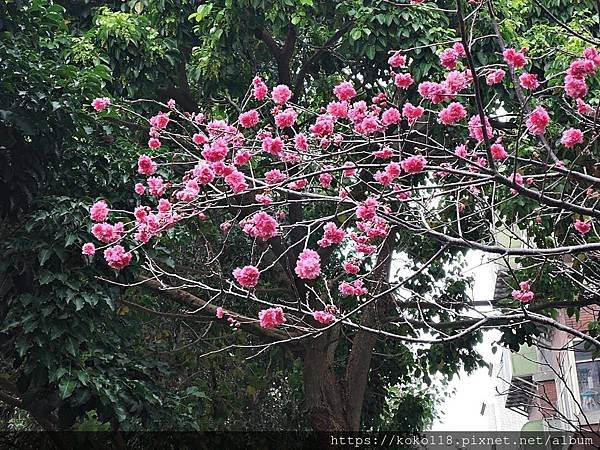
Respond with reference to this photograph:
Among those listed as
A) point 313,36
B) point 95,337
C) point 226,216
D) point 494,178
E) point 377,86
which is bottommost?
point 95,337

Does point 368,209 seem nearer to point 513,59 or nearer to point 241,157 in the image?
point 241,157

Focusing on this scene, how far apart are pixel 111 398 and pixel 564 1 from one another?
397 centimetres

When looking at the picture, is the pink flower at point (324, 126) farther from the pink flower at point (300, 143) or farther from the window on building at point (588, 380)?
the window on building at point (588, 380)

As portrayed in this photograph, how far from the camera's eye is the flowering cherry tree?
2.63 m

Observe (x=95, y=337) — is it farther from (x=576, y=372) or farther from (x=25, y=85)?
(x=576, y=372)

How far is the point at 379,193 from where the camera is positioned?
2898mm

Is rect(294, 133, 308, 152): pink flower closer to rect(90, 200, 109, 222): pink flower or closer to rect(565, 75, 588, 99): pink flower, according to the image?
rect(90, 200, 109, 222): pink flower

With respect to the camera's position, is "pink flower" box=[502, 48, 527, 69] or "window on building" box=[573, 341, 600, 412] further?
"window on building" box=[573, 341, 600, 412]

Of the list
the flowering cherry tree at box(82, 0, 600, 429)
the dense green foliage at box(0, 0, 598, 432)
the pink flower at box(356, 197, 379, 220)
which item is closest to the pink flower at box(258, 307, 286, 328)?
the flowering cherry tree at box(82, 0, 600, 429)

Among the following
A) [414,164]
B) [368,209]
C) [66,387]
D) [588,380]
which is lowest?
[588,380]

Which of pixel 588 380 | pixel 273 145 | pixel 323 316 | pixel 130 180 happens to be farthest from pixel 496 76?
pixel 588 380

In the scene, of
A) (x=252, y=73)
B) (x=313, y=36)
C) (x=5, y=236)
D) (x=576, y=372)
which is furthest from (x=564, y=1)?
(x=576, y=372)

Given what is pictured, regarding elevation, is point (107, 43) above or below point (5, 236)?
above

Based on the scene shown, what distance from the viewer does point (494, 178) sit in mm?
2332
